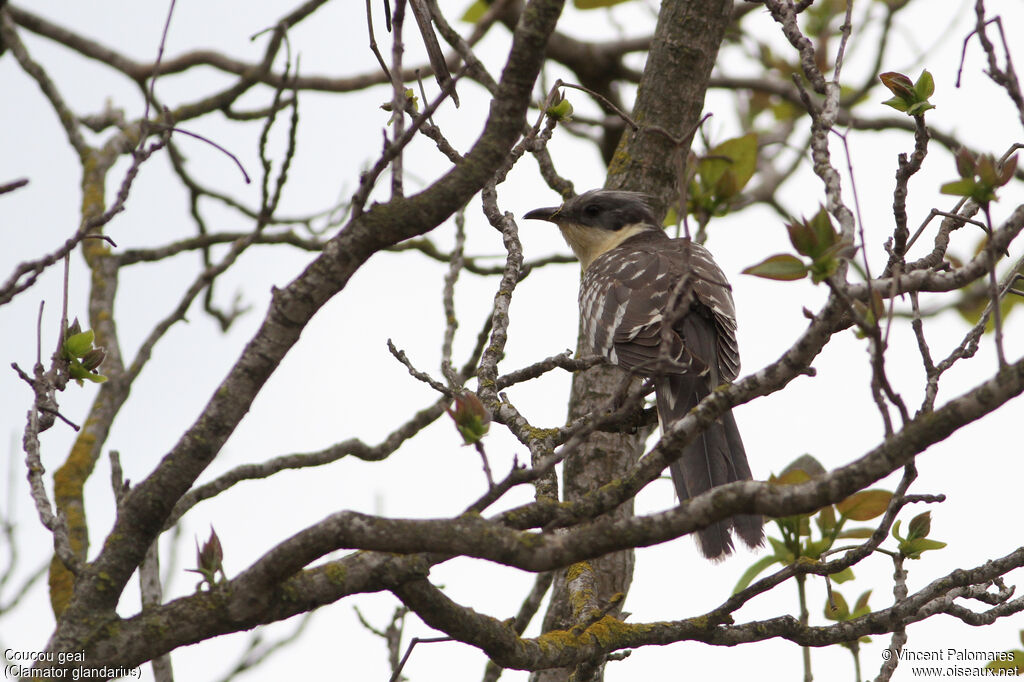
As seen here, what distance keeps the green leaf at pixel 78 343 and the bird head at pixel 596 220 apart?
3.13m

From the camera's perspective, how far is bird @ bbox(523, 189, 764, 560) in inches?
168

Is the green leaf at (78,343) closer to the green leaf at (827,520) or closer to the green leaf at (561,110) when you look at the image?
the green leaf at (561,110)

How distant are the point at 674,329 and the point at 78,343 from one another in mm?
2440

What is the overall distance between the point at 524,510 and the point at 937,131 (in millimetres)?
5388

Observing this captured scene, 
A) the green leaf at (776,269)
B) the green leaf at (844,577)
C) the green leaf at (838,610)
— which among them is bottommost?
the green leaf at (838,610)

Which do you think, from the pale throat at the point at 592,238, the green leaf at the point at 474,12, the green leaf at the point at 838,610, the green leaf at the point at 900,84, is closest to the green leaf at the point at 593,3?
the green leaf at the point at 474,12

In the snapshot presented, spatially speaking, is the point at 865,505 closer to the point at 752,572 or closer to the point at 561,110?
the point at 752,572

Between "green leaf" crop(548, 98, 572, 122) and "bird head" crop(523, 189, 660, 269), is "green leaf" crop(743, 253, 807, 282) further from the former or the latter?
"bird head" crop(523, 189, 660, 269)

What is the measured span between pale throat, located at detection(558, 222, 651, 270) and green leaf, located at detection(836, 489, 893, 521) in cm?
278

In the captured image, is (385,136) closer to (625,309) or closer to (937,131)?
(625,309)

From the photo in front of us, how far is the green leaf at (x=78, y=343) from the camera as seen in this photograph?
3271mm

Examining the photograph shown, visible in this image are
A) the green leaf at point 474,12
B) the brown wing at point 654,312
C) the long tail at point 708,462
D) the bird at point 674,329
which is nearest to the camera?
the long tail at point 708,462

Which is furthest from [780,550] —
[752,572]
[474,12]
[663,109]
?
[474,12]

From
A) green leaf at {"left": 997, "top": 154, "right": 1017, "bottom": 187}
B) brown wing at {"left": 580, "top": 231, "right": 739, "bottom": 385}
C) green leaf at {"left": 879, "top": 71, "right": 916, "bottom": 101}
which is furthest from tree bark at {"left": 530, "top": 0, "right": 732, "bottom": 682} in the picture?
green leaf at {"left": 997, "top": 154, "right": 1017, "bottom": 187}
